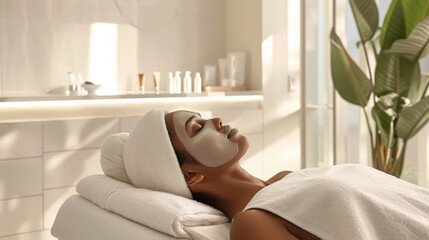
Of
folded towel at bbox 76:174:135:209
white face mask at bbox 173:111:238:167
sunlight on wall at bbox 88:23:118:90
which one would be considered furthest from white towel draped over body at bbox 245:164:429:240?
sunlight on wall at bbox 88:23:118:90

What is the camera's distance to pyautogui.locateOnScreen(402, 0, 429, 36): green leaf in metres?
3.62

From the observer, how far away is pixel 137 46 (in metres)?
4.35

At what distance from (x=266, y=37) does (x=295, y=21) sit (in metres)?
0.27

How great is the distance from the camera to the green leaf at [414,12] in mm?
3617

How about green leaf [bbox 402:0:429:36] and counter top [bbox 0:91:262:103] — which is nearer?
counter top [bbox 0:91:262:103]

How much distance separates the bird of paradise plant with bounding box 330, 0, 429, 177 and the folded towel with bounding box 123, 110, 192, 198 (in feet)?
6.37

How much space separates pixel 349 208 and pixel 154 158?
24.5 inches

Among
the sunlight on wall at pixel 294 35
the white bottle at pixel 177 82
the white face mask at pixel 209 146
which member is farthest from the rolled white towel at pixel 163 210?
the sunlight on wall at pixel 294 35

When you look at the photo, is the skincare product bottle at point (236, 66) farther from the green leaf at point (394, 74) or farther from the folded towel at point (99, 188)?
the folded towel at point (99, 188)

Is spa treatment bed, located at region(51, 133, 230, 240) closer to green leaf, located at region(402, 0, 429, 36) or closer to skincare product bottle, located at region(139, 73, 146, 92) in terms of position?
skincare product bottle, located at region(139, 73, 146, 92)

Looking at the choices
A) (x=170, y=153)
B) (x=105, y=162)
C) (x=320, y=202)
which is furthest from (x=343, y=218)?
(x=105, y=162)

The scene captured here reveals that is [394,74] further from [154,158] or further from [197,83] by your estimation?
[154,158]

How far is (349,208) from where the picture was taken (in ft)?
5.16

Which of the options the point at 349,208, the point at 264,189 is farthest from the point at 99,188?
the point at 349,208
